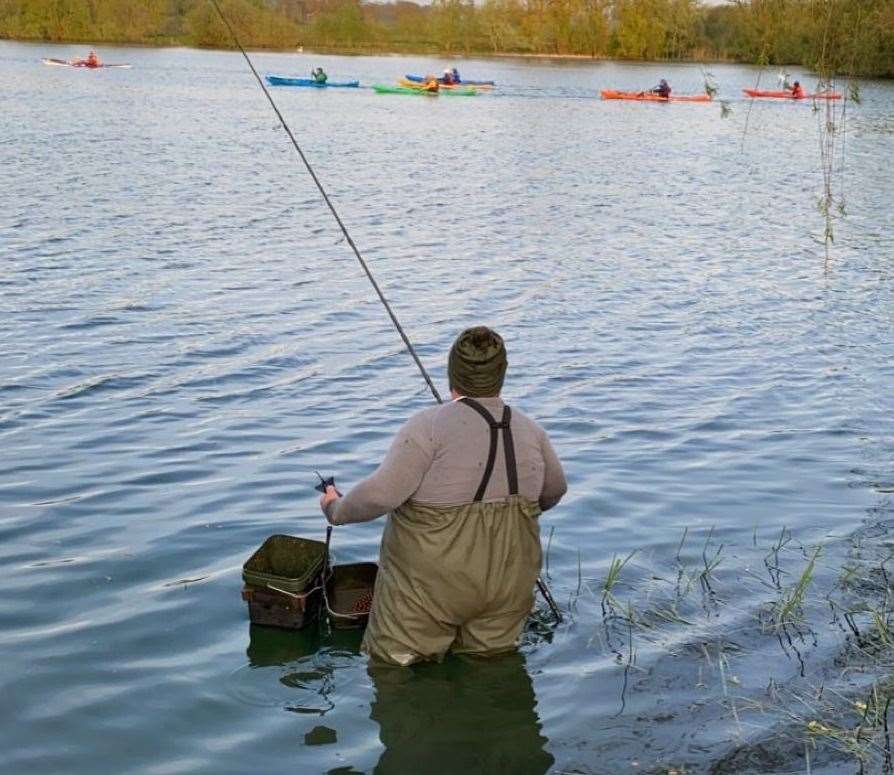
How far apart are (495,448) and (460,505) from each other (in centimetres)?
30

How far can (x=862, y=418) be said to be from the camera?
11.5 meters

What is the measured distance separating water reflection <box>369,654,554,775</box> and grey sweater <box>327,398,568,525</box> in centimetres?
91

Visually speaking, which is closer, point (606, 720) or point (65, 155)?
point (606, 720)

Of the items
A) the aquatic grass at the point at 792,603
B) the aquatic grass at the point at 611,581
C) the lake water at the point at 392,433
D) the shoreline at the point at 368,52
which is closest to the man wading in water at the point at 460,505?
the lake water at the point at 392,433

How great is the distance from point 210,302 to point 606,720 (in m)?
10.8

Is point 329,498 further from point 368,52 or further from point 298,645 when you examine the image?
point 368,52

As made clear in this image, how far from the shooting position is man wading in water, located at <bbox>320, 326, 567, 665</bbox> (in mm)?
5465

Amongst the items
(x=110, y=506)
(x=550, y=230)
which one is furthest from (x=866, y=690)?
(x=550, y=230)

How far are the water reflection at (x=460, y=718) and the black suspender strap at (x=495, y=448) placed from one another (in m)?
1.00

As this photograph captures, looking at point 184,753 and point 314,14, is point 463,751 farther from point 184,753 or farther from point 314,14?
point 314,14

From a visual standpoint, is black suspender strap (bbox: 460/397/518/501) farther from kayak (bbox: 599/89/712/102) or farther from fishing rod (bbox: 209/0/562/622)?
kayak (bbox: 599/89/712/102)

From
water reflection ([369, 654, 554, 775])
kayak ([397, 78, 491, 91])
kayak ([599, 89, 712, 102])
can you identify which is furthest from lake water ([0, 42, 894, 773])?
kayak ([397, 78, 491, 91])

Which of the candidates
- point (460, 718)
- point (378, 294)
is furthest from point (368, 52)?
point (460, 718)

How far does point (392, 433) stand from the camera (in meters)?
10.7
